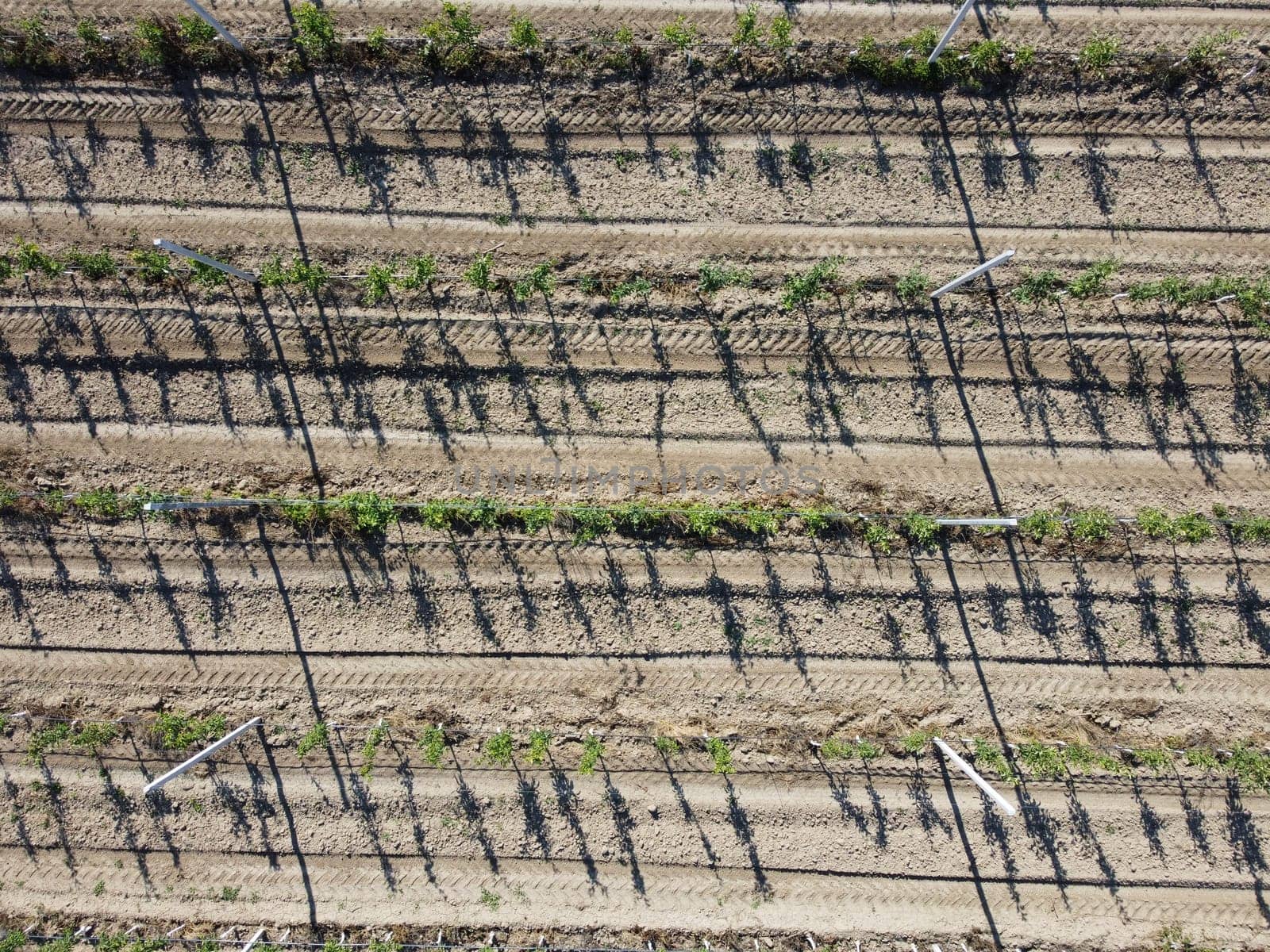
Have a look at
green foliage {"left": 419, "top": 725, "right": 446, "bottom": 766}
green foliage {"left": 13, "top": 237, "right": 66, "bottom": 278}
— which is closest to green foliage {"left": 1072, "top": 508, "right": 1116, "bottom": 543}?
green foliage {"left": 419, "top": 725, "right": 446, "bottom": 766}

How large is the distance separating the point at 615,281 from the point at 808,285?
3.27 metres

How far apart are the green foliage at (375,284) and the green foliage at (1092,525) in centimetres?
1220

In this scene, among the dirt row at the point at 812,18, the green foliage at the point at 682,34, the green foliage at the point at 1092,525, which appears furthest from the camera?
the dirt row at the point at 812,18

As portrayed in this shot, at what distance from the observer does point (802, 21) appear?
13.2 metres

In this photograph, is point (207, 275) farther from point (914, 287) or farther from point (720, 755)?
point (914, 287)

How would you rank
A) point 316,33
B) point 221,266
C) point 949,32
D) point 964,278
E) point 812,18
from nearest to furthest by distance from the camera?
point 964,278, point 949,32, point 221,266, point 316,33, point 812,18

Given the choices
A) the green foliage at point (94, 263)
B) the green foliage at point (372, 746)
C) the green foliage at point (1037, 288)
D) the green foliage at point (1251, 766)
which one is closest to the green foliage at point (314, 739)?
the green foliage at point (372, 746)

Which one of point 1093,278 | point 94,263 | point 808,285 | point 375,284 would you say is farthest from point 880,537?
point 94,263

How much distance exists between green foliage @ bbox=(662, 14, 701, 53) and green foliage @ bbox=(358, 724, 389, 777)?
41.5ft

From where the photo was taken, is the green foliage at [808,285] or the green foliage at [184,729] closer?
the green foliage at [184,729]

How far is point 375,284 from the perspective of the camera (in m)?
12.7

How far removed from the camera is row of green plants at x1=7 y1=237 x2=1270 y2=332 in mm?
12828

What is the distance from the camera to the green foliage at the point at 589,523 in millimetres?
12812

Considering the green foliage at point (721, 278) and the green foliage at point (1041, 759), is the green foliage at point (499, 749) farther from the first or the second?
the green foliage at point (1041, 759)
